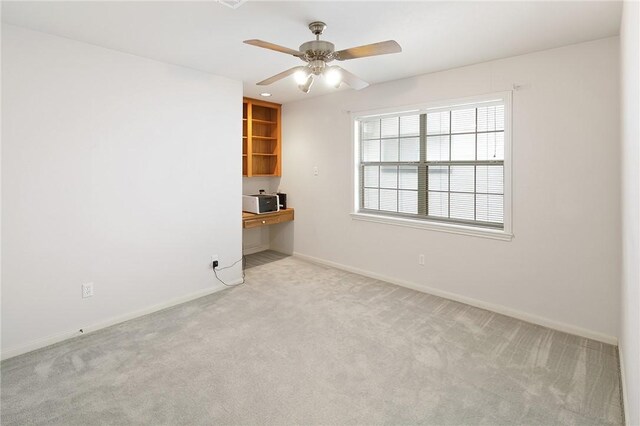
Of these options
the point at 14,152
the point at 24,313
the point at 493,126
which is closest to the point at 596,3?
the point at 493,126

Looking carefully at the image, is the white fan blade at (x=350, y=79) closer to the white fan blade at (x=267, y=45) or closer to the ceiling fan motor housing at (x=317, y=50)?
the ceiling fan motor housing at (x=317, y=50)

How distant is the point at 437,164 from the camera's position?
389 centimetres

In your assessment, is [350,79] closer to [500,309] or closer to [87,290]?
[500,309]

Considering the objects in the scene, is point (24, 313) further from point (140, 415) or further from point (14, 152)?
point (140, 415)

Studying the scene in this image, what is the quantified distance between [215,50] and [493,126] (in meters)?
2.72

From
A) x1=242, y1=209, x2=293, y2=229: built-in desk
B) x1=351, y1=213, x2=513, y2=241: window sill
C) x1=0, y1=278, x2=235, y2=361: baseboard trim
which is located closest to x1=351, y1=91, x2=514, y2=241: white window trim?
x1=351, y1=213, x2=513, y2=241: window sill

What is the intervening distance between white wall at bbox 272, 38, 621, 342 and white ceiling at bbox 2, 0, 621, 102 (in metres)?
0.26

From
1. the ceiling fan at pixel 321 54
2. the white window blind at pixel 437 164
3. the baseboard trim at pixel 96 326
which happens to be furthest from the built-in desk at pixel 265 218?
the ceiling fan at pixel 321 54

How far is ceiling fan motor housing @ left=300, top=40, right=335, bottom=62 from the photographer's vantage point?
7.73 feet

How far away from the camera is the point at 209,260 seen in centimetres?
394

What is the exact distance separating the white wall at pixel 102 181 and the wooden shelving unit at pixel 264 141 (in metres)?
1.20

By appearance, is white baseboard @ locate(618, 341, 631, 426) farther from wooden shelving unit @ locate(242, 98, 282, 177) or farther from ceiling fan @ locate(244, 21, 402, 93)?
wooden shelving unit @ locate(242, 98, 282, 177)

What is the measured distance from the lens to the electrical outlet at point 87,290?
297 cm

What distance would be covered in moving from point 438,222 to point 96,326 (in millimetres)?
3482
